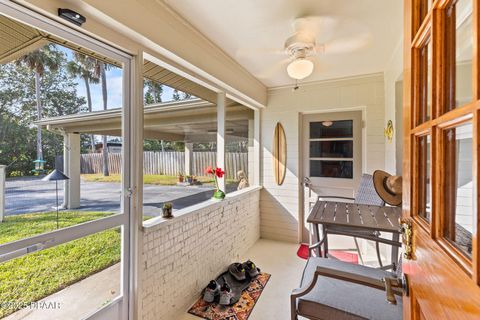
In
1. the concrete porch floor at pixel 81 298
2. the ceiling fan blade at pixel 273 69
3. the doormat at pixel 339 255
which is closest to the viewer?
the concrete porch floor at pixel 81 298

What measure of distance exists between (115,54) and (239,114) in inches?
82.9

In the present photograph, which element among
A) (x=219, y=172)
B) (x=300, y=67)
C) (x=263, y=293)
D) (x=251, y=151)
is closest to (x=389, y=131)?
(x=300, y=67)

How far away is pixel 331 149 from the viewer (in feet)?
11.6

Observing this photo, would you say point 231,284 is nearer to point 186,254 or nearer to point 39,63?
point 186,254

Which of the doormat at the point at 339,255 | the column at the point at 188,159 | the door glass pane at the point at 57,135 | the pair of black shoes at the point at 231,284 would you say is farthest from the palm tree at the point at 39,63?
the doormat at the point at 339,255

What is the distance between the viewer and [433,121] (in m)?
0.62

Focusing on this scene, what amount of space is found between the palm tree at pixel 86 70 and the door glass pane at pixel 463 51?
1.74 m

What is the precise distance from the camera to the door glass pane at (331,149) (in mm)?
3441

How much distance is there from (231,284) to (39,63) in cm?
243

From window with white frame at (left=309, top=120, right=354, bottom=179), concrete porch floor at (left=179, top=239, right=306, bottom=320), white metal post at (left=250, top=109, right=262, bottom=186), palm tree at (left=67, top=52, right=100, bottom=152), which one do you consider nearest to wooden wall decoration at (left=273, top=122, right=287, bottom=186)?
white metal post at (left=250, top=109, right=262, bottom=186)

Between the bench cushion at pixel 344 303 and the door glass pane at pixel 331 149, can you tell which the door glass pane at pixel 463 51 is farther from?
the door glass pane at pixel 331 149

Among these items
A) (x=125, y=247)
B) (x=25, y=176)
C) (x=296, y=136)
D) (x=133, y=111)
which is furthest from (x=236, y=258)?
(x=25, y=176)

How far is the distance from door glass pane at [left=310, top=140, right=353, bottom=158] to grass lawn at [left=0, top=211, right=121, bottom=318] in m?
2.97

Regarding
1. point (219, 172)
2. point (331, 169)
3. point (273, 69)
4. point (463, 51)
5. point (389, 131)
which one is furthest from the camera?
point (331, 169)
